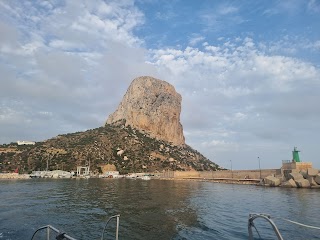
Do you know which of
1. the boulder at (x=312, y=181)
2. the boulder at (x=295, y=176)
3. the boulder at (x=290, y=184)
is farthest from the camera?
the boulder at (x=295, y=176)

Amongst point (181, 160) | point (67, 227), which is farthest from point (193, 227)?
point (181, 160)

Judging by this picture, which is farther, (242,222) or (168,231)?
(242,222)

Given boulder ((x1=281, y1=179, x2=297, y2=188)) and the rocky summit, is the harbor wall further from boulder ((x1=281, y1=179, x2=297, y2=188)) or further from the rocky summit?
the rocky summit

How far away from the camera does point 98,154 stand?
152750mm

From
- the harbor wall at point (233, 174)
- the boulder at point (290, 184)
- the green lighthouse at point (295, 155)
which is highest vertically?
the green lighthouse at point (295, 155)

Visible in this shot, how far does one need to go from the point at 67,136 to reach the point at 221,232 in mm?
167224

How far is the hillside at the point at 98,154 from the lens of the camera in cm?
14212

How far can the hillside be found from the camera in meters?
142

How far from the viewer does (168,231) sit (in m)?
22.6

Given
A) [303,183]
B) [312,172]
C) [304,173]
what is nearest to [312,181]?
[303,183]

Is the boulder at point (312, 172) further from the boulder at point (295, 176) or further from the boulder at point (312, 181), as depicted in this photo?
the boulder at point (295, 176)

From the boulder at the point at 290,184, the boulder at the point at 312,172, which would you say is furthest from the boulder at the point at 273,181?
the boulder at the point at 312,172

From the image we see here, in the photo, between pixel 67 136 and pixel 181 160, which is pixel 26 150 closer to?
pixel 67 136

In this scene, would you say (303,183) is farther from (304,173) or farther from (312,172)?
(304,173)
